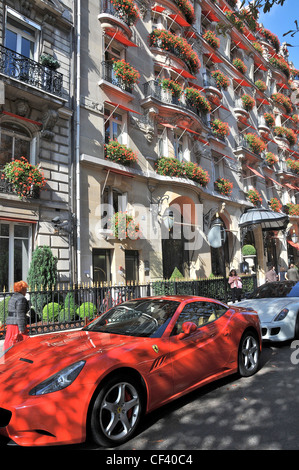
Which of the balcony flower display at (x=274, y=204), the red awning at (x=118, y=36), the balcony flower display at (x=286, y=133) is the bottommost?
the balcony flower display at (x=274, y=204)

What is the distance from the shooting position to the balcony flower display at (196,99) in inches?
735

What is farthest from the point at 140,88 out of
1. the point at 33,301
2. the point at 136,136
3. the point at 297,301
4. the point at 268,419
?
the point at 268,419

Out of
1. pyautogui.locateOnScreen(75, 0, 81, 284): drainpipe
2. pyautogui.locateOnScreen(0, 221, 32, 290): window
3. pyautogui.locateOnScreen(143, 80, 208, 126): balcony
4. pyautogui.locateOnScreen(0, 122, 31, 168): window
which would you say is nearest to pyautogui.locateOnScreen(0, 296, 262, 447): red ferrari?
pyautogui.locateOnScreen(0, 221, 32, 290): window

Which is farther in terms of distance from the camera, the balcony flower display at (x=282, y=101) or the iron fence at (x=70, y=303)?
the balcony flower display at (x=282, y=101)

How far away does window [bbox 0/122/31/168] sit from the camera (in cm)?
1155

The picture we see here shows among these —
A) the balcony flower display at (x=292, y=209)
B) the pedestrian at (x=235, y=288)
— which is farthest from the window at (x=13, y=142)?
the balcony flower display at (x=292, y=209)

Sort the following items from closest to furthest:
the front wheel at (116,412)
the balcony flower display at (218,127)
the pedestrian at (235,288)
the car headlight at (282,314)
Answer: the front wheel at (116,412) < the car headlight at (282,314) < the pedestrian at (235,288) < the balcony flower display at (218,127)

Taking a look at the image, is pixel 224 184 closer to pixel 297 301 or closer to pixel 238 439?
pixel 297 301

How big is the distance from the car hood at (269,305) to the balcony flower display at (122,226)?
6.81m

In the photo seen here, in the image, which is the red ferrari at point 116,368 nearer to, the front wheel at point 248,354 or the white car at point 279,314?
the front wheel at point 248,354

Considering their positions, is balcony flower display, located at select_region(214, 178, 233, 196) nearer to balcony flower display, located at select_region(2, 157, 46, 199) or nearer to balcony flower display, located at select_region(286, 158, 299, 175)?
balcony flower display, located at select_region(2, 157, 46, 199)

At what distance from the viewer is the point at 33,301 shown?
9445 mm

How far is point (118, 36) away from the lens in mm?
15680

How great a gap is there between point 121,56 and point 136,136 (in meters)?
4.35
